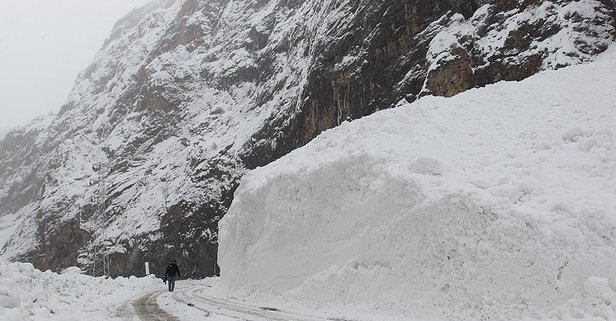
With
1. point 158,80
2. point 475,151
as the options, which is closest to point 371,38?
point 475,151

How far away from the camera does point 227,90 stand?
82688mm

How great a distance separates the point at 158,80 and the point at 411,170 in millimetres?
90602

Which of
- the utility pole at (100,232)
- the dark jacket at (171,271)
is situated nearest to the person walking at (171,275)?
the dark jacket at (171,271)

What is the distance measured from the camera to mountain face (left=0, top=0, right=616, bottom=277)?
1207 inches

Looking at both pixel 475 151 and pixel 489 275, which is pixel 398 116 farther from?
pixel 489 275

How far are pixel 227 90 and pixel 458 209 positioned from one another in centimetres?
7458

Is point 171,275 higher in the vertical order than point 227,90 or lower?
lower

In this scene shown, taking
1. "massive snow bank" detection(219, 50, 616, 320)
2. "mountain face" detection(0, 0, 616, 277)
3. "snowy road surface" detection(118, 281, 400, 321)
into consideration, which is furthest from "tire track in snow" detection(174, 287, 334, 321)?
"mountain face" detection(0, 0, 616, 277)

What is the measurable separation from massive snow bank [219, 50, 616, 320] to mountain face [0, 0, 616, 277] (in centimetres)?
1196

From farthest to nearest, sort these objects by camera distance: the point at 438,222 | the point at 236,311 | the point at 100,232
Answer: the point at 100,232 < the point at 236,311 < the point at 438,222

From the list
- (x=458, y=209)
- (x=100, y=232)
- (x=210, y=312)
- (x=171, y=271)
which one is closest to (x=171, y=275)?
(x=171, y=271)

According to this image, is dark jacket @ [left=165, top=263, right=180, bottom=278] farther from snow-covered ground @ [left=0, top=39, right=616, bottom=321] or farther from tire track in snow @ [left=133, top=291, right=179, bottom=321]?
tire track in snow @ [left=133, top=291, right=179, bottom=321]

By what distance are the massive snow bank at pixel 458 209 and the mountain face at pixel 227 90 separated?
1196 centimetres

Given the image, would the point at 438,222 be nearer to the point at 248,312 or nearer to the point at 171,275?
the point at 248,312
